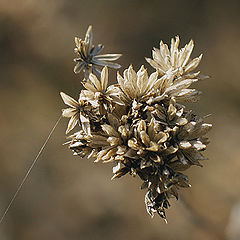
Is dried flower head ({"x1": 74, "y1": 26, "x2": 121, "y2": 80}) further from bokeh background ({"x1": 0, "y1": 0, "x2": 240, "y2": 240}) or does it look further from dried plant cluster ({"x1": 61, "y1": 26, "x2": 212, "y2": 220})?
bokeh background ({"x1": 0, "y1": 0, "x2": 240, "y2": 240})

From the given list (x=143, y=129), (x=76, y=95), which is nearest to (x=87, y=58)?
(x=143, y=129)

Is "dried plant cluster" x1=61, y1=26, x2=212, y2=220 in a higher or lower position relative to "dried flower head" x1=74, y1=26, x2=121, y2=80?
lower

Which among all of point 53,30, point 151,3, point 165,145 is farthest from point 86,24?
point 165,145

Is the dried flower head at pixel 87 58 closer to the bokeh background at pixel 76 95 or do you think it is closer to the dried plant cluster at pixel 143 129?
the dried plant cluster at pixel 143 129

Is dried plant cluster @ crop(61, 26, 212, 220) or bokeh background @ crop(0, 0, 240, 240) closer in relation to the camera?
dried plant cluster @ crop(61, 26, 212, 220)

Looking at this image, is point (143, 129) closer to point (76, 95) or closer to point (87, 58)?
point (87, 58)

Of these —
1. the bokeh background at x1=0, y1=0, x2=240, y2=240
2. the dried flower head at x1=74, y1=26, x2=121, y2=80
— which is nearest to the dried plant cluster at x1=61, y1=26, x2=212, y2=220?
the dried flower head at x1=74, y1=26, x2=121, y2=80
